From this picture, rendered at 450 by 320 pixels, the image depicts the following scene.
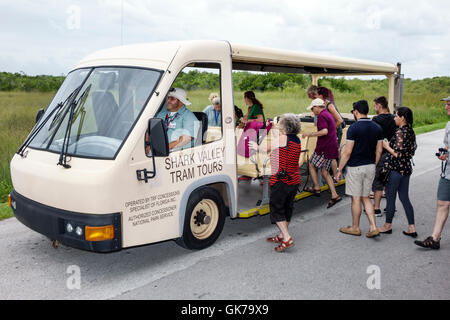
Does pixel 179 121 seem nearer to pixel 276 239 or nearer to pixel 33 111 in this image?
pixel 276 239

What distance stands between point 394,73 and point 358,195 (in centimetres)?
470

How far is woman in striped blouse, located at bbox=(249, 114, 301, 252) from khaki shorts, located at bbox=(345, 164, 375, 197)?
0.94m

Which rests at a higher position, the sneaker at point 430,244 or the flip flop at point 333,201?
the flip flop at point 333,201

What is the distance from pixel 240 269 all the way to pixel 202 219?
0.77 m

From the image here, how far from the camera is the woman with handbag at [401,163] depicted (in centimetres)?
553

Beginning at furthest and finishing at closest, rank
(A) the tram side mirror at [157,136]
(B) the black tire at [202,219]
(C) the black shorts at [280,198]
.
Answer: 1. (C) the black shorts at [280,198]
2. (B) the black tire at [202,219]
3. (A) the tram side mirror at [157,136]

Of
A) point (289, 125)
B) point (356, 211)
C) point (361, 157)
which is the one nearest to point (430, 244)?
point (356, 211)

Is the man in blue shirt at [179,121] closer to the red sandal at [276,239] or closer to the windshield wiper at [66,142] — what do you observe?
the windshield wiper at [66,142]

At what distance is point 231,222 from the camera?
246 inches

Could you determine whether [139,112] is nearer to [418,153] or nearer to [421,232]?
[421,232]

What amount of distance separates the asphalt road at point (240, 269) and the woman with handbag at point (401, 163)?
1.05 ft

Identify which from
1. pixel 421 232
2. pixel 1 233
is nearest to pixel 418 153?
pixel 421 232

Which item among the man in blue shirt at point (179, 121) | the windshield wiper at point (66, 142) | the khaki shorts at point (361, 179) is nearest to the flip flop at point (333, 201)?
the khaki shorts at point (361, 179)
